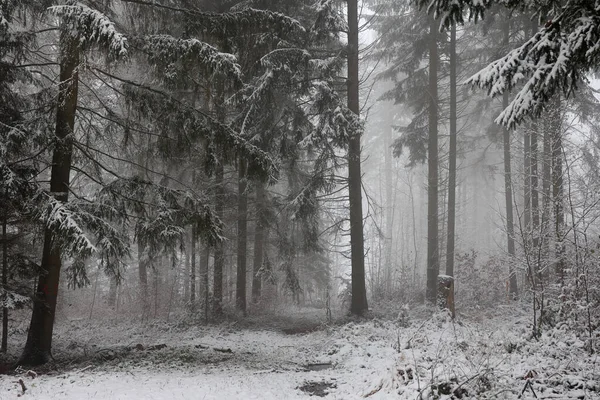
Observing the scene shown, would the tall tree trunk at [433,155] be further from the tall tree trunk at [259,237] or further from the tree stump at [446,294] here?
the tall tree trunk at [259,237]

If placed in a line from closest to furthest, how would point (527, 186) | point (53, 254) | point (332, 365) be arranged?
point (53, 254), point (332, 365), point (527, 186)

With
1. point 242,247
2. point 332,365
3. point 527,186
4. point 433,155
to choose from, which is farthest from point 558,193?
point 242,247

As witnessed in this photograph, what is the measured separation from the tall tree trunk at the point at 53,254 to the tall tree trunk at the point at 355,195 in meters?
7.78

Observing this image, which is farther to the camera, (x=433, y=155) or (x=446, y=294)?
(x=433, y=155)

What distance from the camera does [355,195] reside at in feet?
42.8

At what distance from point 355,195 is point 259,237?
511cm

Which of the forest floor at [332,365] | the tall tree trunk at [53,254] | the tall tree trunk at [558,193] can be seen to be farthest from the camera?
the tall tree trunk at [558,193]

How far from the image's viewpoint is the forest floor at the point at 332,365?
17.2 feet

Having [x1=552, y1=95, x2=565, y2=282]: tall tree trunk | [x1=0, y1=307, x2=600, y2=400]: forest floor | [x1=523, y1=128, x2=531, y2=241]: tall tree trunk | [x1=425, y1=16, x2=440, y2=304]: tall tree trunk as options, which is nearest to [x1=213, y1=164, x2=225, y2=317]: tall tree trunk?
[x1=0, y1=307, x2=600, y2=400]: forest floor

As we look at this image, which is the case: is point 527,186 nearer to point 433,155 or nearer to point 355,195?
point 355,195

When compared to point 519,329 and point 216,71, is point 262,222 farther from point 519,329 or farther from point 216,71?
point 519,329

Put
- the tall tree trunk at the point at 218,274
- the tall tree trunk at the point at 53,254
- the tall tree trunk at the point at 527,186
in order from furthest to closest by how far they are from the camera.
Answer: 1. the tall tree trunk at the point at 218,274
2. the tall tree trunk at the point at 527,186
3. the tall tree trunk at the point at 53,254

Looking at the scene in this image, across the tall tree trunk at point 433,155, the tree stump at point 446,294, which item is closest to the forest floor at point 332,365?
the tree stump at point 446,294

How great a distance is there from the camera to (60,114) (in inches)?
328
